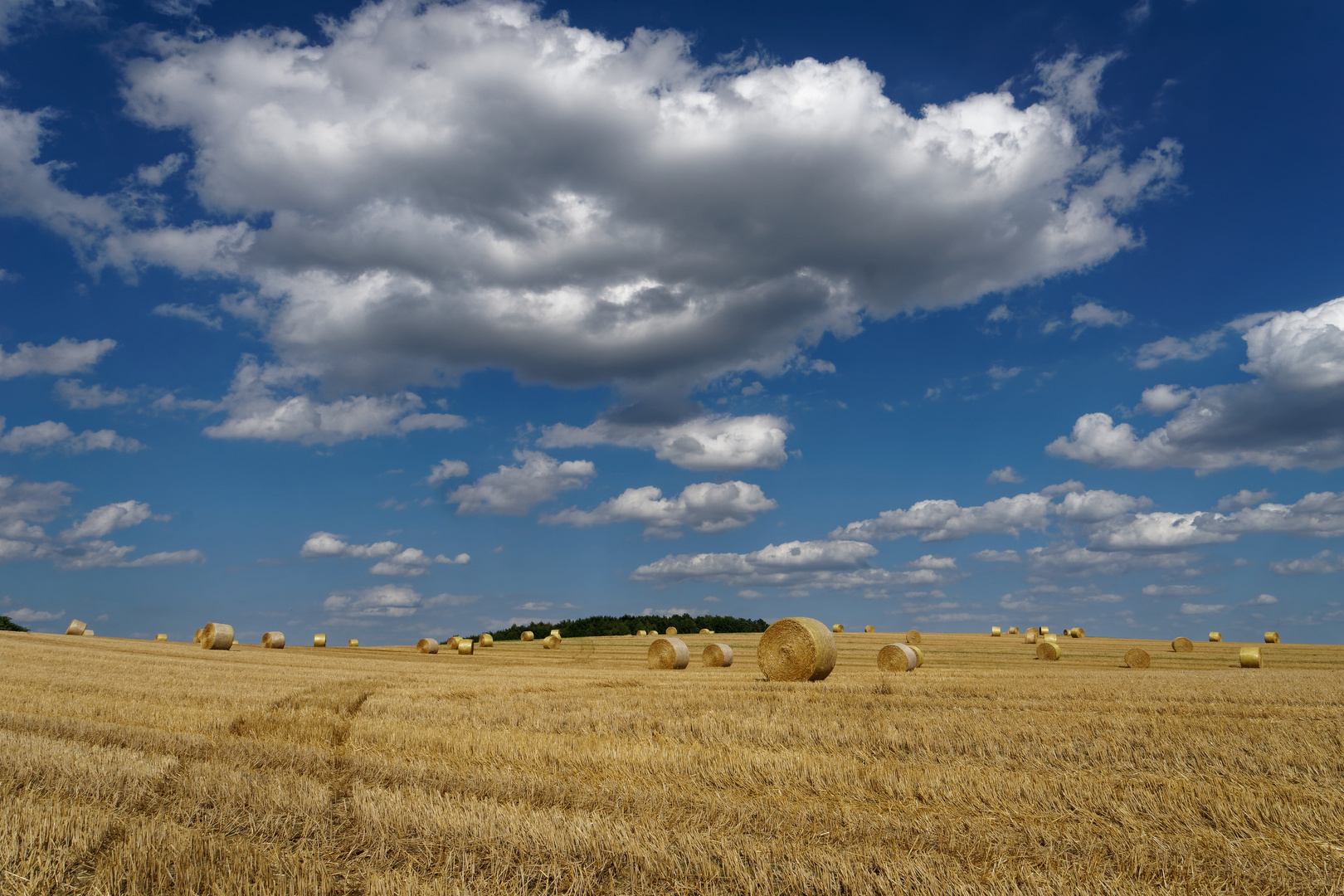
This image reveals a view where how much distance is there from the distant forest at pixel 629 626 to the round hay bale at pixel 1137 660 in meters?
40.9

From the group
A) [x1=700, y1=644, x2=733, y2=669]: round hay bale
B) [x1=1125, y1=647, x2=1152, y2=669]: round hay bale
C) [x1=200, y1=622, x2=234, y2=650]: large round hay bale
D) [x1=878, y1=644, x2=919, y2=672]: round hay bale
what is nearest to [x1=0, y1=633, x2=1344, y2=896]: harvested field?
[x1=878, y1=644, x2=919, y2=672]: round hay bale

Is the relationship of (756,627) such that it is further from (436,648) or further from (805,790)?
(805,790)

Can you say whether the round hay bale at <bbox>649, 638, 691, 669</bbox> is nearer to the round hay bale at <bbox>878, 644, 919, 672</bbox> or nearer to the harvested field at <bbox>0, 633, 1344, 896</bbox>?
the round hay bale at <bbox>878, 644, 919, 672</bbox>

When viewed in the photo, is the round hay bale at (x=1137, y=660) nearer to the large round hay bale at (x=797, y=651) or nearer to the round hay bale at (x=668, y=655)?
the large round hay bale at (x=797, y=651)

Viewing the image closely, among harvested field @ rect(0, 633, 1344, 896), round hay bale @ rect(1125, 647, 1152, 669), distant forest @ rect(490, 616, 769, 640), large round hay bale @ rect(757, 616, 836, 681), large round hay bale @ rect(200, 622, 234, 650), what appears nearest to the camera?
harvested field @ rect(0, 633, 1344, 896)

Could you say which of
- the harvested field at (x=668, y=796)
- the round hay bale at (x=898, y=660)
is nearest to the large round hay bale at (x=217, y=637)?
the harvested field at (x=668, y=796)

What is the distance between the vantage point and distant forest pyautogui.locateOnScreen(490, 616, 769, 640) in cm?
6906

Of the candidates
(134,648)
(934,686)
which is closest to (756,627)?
(134,648)

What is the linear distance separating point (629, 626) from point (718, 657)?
1789 inches

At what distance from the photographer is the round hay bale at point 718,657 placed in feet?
85.6

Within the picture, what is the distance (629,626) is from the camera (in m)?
70.4

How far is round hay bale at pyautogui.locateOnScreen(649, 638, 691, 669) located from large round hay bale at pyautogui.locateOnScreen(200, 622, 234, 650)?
20845mm

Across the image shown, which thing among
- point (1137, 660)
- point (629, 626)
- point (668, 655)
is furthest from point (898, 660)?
point (629, 626)

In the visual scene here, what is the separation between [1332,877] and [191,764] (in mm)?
8526
